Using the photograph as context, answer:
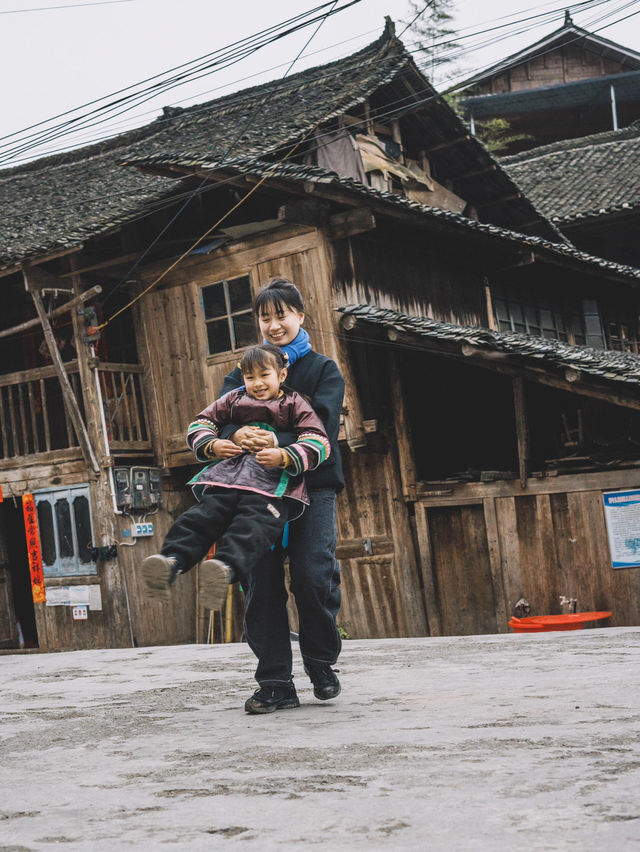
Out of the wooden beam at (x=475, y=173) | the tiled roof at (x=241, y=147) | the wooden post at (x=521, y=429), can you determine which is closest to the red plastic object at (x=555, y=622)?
the wooden post at (x=521, y=429)

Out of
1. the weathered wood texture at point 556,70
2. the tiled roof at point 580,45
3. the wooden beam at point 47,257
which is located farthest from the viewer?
the weathered wood texture at point 556,70

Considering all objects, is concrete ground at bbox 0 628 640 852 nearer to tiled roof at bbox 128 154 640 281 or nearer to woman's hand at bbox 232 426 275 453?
woman's hand at bbox 232 426 275 453

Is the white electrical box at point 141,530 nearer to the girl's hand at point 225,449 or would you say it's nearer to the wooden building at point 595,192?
the girl's hand at point 225,449

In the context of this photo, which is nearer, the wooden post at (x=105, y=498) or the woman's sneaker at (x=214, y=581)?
the woman's sneaker at (x=214, y=581)

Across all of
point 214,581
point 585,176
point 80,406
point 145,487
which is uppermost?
point 585,176

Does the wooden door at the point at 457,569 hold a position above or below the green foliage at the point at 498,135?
below

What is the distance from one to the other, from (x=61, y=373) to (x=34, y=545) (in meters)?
2.58

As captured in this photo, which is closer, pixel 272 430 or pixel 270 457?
pixel 270 457

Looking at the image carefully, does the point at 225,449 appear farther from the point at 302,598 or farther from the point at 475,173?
the point at 475,173

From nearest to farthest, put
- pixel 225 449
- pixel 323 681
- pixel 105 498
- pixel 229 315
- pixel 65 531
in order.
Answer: pixel 225 449 → pixel 323 681 → pixel 229 315 → pixel 105 498 → pixel 65 531

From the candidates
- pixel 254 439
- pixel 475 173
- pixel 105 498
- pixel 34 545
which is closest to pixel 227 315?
pixel 105 498

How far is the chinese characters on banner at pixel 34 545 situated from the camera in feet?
45.6

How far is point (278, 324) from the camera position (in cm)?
417

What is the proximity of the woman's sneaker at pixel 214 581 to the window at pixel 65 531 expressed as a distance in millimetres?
10145
